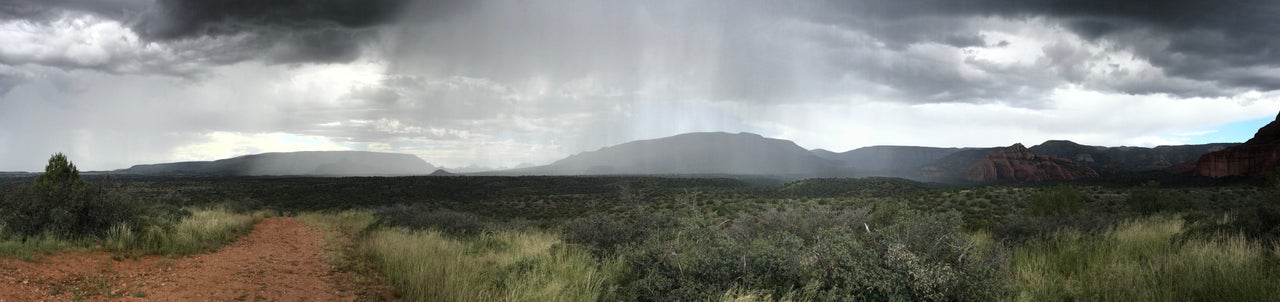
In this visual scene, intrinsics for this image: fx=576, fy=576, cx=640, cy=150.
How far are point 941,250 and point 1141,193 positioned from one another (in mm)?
31012

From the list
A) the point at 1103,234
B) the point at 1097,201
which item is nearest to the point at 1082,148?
the point at 1097,201

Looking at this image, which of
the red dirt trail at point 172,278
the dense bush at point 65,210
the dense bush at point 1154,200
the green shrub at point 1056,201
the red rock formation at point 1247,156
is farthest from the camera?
the red rock formation at point 1247,156

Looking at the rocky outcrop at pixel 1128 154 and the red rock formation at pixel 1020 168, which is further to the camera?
the rocky outcrop at pixel 1128 154

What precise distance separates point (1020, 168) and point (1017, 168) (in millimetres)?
528

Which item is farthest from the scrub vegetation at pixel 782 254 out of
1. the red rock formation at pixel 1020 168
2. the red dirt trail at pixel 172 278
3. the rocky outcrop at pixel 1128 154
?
the rocky outcrop at pixel 1128 154

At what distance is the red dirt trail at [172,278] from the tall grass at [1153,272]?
9208 mm

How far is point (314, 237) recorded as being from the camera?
61.5 feet

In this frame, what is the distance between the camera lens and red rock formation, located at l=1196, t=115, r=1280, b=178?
79.4m

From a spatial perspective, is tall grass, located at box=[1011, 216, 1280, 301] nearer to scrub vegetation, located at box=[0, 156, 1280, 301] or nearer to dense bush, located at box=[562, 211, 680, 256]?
scrub vegetation, located at box=[0, 156, 1280, 301]

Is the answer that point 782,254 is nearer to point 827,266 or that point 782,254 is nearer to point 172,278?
point 827,266

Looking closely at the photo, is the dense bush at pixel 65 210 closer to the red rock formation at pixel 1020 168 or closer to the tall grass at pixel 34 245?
the tall grass at pixel 34 245

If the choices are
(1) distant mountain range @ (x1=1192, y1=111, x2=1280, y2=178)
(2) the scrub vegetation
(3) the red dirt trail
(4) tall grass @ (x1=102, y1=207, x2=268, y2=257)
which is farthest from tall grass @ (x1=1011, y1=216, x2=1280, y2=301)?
(1) distant mountain range @ (x1=1192, y1=111, x2=1280, y2=178)

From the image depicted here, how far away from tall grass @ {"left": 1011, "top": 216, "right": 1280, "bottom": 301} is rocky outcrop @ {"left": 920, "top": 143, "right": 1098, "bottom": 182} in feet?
355

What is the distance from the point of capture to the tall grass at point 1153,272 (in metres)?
5.56
